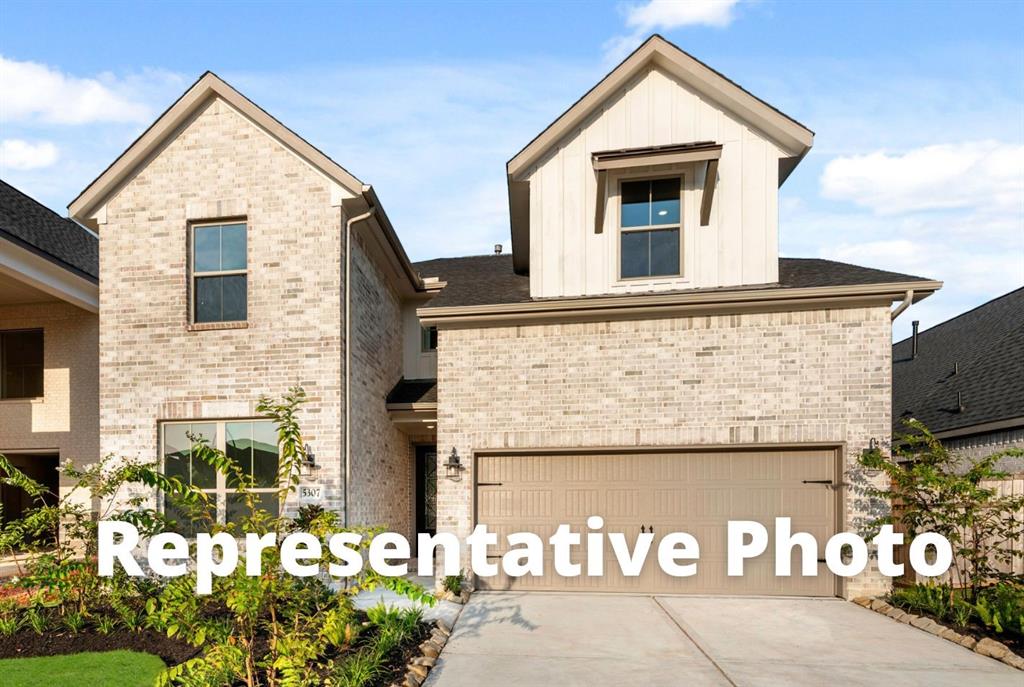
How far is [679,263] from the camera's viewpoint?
9.95 m

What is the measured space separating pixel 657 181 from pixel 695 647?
7009 mm

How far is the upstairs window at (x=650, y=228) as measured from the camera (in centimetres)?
→ 1001

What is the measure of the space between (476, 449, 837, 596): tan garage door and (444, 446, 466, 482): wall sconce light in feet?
1.07

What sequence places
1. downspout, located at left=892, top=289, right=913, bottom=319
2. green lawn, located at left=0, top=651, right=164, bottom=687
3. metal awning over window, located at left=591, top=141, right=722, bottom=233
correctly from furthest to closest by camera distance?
metal awning over window, located at left=591, top=141, right=722, bottom=233, downspout, located at left=892, top=289, right=913, bottom=319, green lawn, located at left=0, top=651, right=164, bottom=687

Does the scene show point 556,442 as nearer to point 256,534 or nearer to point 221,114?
point 256,534

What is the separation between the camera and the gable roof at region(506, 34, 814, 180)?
972 centimetres

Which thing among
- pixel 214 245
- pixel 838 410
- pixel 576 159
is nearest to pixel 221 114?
pixel 214 245

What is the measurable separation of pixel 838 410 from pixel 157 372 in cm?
1078

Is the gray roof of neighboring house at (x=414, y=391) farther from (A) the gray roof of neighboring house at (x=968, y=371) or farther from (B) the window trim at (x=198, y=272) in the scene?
(A) the gray roof of neighboring house at (x=968, y=371)

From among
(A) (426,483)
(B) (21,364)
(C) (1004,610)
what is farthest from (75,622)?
(C) (1004,610)

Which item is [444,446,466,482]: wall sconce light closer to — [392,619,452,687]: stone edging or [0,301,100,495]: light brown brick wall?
[392,619,452,687]: stone edging

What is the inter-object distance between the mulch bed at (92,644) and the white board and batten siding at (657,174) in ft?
22.2

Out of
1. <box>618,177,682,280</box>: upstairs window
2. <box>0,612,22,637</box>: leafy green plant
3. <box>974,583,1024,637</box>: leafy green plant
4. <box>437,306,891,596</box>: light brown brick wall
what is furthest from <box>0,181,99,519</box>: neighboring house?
<box>974,583,1024,637</box>: leafy green plant

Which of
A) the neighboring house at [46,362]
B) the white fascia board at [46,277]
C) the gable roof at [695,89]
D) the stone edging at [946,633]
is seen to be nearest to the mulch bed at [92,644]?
the neighboring house at [46,362]
